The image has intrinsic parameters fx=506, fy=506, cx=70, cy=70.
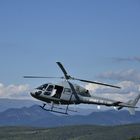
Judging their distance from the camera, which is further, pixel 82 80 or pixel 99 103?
pixel 99 103

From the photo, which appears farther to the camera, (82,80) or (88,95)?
(88,95)

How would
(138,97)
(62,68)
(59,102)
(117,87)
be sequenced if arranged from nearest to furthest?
(117,87)
(62,68)
(59,102)
(138,97)

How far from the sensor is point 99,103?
105062 millimetres

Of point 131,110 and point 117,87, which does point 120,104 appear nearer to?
point 131,110

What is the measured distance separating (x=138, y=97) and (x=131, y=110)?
761 centimetres

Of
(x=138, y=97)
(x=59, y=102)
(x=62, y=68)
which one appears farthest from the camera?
(x=138, y=97)

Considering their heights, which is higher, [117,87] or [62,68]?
[62,68]

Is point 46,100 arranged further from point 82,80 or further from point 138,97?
point 138,97

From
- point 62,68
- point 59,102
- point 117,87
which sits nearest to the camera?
point 117,87

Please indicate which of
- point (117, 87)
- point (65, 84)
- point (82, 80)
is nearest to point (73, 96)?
point (65, 84)

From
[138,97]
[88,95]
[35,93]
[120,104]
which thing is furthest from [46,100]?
[138,97]

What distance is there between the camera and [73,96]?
102 metres

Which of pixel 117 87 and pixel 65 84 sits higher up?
pixel 65 84

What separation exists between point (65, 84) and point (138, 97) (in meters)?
20.7
